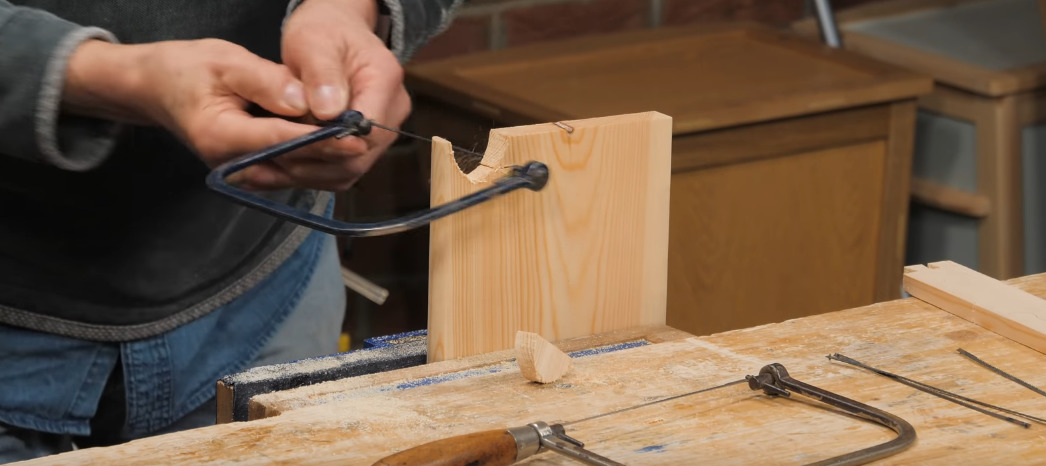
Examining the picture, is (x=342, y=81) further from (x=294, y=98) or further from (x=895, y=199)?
(x=895, y=199)

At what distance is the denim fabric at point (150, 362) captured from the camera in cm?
105

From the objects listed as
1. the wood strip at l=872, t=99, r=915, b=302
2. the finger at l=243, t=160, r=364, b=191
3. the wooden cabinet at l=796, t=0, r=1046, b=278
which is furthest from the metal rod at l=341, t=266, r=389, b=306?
the wooden cabinet at l=796, t=0, r=1046, b=278

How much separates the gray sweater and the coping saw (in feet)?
1.39

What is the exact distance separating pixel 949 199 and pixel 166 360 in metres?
1.25

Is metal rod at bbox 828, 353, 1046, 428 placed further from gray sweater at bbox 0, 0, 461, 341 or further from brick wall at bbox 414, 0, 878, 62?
brick wall at bbox 414, 0, 878, 62

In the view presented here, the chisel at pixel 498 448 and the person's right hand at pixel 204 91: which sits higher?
the person's right hand at pixel 204 91

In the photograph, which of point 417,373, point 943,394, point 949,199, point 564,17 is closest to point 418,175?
point 564,17

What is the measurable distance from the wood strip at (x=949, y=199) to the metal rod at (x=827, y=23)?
0.79 feet

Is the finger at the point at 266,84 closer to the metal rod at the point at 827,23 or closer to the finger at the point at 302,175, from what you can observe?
the finger at the point at 302,175

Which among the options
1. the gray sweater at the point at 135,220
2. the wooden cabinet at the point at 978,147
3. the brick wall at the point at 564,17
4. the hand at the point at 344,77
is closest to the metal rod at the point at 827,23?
the wooden cabinet at the point at 978,147

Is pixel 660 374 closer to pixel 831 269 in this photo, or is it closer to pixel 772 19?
pixel 831 269

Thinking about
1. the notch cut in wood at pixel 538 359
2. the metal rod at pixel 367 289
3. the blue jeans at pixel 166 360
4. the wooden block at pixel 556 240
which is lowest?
the blue jeans at pixel 166 360

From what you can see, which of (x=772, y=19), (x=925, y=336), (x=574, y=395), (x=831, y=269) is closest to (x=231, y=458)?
(x=574, y=395)

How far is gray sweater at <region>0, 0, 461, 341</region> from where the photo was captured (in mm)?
1021
